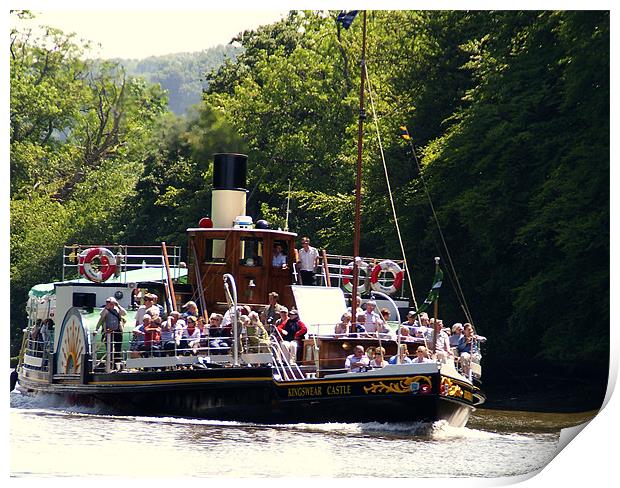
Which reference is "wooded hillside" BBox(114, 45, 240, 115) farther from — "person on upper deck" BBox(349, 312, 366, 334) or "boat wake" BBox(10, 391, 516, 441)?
"person on upper deck" BBox(349, 312, 366, 334)

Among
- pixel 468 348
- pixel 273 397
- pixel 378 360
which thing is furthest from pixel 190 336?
pixel 468 348

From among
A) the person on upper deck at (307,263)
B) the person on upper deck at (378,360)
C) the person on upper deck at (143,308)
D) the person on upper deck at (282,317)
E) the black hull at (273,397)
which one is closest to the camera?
the black hull at (273,397)

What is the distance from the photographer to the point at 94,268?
28266 mm

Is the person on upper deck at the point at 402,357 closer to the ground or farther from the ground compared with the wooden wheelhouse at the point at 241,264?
closer to the ground

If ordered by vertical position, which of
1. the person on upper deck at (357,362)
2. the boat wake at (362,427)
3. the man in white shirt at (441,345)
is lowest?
the boat wake at (362,427)

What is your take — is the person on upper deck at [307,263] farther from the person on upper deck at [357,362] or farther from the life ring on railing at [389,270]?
the person on upper deck at [357,362]

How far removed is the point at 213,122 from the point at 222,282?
12523 millimetres

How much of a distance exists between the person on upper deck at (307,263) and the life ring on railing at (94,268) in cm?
356

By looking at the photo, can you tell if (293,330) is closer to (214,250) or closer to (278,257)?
(278,257)

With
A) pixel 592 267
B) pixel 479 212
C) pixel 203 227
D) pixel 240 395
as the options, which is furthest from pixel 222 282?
pixel 479 212

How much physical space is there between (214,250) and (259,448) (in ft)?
23.3

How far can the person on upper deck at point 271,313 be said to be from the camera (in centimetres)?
2547

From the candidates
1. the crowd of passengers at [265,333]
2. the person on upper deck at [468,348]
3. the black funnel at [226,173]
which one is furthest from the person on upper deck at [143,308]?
the person on upper deck at [468,348]

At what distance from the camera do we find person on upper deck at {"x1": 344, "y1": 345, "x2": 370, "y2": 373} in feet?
77.3
